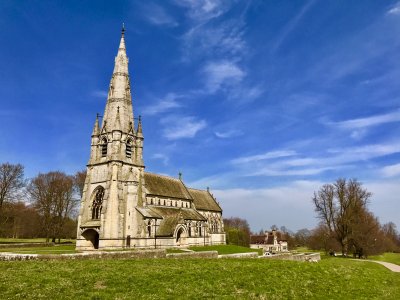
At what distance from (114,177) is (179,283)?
31.3 m

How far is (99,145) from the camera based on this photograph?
48688 mm

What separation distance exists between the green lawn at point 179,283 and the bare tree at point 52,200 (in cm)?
4090

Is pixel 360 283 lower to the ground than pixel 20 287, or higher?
lower

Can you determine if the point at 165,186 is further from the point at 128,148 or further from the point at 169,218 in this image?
the point at 128,148

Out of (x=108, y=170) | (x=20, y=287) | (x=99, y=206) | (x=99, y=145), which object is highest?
(x=99, y=145)

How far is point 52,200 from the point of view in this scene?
5888 centimetres

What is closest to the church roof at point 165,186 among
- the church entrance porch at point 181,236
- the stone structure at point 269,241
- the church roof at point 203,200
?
the church roof at point 203,200

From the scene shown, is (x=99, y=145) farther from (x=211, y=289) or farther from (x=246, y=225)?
(x=246, y=225)

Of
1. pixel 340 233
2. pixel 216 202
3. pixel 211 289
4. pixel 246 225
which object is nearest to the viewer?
pixel 211 289

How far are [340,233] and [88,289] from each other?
156ft

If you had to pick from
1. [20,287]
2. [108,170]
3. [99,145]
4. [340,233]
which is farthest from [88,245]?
[340,233]

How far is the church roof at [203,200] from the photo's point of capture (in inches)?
2572

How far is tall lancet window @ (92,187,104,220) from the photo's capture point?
151 feet

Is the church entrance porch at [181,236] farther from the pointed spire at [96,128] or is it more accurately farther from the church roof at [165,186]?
the pointed spire at [96,128]
